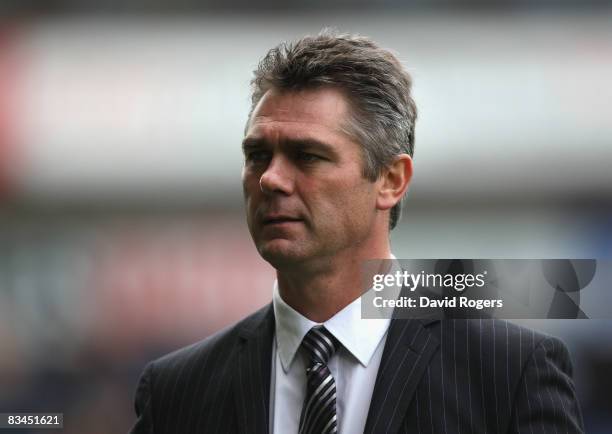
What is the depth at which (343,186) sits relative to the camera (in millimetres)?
2344

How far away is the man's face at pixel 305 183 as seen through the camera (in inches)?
90.0

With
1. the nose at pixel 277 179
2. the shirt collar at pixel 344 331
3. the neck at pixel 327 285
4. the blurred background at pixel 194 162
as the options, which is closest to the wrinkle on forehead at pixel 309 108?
the nose at pixel 277 179

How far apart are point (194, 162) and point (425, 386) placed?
7.69 m

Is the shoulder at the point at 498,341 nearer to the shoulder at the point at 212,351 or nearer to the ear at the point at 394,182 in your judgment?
the ear at the point at 394,182

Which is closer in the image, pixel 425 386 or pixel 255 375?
pixel 425 386

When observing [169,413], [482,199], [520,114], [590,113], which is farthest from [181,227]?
[169,413]

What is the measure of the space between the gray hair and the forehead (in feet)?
0.08

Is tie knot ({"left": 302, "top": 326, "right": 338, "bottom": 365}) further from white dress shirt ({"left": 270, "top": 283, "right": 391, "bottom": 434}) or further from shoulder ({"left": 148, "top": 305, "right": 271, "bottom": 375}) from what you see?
shoulder ({"left": 148, "top": 305, "right": 271, "bottom": 375})

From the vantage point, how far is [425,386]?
2.23 metres

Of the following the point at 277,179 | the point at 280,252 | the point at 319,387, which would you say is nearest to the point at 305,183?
the point at 277,179

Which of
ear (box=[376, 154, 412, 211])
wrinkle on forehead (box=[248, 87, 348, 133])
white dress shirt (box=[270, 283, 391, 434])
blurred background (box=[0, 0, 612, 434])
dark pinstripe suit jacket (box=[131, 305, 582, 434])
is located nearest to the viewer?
dark pinstripe suit jacket (box=[131, 305, 582, 434])

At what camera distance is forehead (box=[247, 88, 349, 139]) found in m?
2.35

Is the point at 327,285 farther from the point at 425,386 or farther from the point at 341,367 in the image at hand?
the point at 425,386

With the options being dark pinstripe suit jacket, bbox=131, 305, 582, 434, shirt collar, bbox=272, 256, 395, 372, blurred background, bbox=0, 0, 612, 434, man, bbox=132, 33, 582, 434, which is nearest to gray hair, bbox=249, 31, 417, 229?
man, bbox=132, 33, 582, 434
